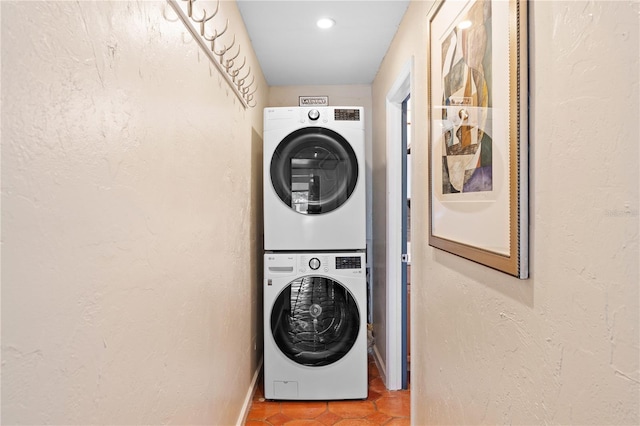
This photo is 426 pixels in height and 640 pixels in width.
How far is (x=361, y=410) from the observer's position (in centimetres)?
241

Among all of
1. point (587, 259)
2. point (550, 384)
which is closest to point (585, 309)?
point (587, 259)

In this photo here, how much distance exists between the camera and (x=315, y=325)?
8.35 feet

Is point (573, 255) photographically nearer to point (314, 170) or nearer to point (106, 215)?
point (106, 215)

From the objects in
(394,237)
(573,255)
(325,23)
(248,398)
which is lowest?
(248,398)

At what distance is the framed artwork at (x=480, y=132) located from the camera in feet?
2.97

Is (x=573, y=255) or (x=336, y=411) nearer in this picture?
(x=573, y=255)

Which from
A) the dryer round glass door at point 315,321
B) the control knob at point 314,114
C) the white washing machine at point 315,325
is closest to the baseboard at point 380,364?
the white washing machine at point 315,325

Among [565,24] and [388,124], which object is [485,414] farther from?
[388,124]

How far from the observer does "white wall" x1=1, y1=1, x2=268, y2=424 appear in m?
0.54

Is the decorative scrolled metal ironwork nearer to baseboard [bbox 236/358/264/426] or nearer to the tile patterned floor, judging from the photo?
baseboard [bbox 236/358/264/426]

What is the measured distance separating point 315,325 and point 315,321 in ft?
0.09

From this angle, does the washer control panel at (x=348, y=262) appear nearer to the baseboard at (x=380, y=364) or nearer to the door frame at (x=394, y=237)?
the door frame at (x=394, y=237)

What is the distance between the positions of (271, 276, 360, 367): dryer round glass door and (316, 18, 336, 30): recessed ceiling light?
1.54 m

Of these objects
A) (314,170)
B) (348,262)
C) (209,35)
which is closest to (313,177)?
(314,170)
